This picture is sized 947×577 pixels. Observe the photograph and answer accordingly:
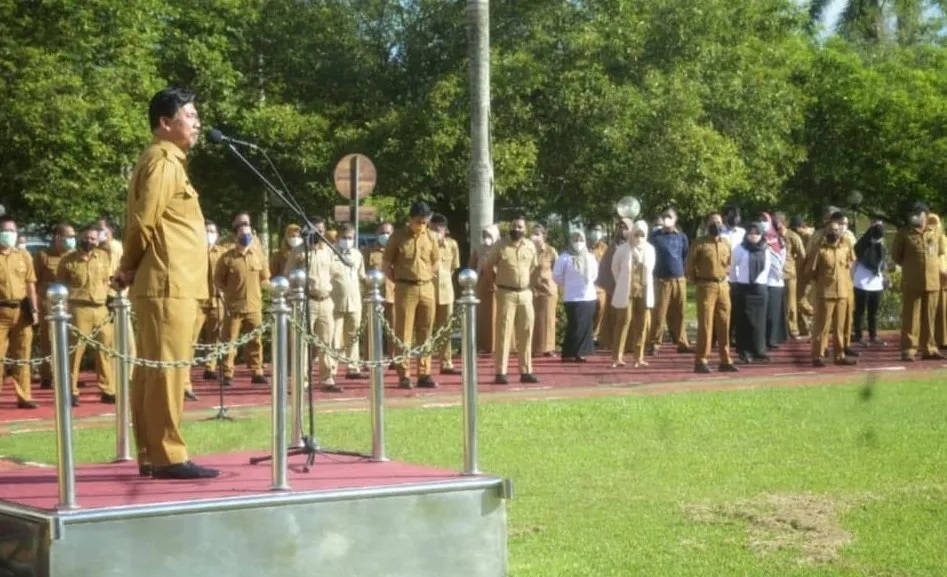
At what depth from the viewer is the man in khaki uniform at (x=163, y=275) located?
882 cm

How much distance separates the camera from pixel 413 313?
2025cm

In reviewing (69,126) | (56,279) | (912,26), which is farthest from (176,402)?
(912,26)

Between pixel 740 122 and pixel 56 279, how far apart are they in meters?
23.8

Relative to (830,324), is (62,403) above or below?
below

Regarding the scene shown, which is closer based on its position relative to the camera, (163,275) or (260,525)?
(260,525)

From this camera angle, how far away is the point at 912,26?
57.2m

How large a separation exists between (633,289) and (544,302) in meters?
2.73

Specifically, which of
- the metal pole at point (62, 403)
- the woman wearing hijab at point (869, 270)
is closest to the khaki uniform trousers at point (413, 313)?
the woman wearing hijab at point (869, 270)

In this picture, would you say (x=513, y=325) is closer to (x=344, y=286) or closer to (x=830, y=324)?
(x=344, y=286)

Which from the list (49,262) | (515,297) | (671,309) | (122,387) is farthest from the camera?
(671,309)

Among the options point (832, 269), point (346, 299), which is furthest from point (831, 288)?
point (346, 299)

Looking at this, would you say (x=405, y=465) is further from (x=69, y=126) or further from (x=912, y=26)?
(x=912, y=26)

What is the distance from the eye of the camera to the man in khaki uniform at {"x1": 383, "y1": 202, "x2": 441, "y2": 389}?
20.0m

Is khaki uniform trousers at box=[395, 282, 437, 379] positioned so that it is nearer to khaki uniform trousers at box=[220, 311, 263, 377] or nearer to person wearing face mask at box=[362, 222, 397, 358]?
person wearing face mask at box=[362, 222, 397, 358]
